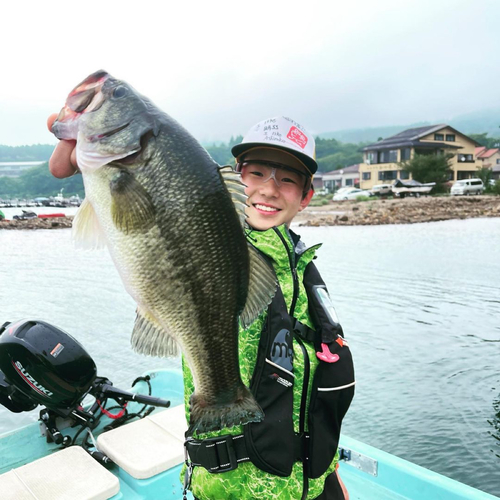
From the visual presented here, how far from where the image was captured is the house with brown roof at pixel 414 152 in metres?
56.8

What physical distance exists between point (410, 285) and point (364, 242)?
8.40m

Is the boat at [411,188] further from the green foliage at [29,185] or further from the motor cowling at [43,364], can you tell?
the motor cowling at [43,364]

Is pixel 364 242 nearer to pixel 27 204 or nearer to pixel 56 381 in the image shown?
pixel 56 381

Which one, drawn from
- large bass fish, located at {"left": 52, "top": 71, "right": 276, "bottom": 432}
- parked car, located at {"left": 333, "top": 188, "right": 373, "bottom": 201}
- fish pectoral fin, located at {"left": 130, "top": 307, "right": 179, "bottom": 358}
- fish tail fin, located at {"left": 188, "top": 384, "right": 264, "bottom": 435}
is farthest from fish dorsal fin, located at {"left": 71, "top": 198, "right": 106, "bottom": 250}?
parked car, located at {"left": 333, "top": 188, "right": 373, "bottom": 201}

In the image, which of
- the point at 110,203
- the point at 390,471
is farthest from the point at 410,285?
the point at 110,203

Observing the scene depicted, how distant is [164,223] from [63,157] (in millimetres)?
475

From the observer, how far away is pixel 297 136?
2.30 m

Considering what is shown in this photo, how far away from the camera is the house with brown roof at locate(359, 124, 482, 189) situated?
186 ft

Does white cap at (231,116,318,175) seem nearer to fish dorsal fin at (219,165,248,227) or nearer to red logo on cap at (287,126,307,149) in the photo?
red logo on cap at (287,126,307,149)

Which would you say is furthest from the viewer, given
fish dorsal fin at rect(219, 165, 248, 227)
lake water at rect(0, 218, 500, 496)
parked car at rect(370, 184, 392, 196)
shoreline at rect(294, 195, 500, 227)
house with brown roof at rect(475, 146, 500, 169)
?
house with brown roof at rect(475, 146, 500, 169)

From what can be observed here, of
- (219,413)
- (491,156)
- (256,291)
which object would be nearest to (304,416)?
(219,413)

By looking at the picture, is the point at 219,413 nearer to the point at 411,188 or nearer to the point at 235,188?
the point at 235,188

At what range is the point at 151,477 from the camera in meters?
3.72

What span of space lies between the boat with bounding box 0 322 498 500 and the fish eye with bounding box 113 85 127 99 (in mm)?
2812
